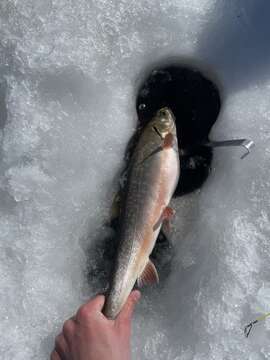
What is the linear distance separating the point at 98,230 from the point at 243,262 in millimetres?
625

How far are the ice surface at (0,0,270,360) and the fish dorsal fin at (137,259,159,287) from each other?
174mm

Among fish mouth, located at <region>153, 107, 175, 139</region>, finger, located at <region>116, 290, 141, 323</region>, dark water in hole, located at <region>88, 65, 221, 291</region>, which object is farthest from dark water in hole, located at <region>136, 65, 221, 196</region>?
finger, located at <region>116, 290, 141, 323</region>

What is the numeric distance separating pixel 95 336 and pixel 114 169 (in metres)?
0.72

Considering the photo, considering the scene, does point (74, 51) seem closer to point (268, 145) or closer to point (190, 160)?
point (190, 160)

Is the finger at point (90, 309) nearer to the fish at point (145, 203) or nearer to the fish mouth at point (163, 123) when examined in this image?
the fish at point (145, 203)

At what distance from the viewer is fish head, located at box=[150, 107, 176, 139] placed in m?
1.75

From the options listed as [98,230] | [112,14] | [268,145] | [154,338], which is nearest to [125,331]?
[154,338]

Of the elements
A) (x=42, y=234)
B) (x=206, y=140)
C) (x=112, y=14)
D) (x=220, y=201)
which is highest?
(x=112, y=14)

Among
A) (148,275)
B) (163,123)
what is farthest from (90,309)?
(163,123)

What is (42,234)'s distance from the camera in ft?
6.04

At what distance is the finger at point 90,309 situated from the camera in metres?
1.50

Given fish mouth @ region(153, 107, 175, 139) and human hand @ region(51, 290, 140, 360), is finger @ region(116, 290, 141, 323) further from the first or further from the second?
fish mouth @ region(153, 107, 175, 139)

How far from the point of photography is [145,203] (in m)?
1.69

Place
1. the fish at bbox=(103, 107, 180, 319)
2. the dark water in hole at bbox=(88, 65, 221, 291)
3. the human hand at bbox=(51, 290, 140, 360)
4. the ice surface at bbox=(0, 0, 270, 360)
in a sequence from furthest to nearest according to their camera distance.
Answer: the dark water in hole at bbox=(88, 65, 221, 291), the ice surface at bbox=(0, 0, 270, 360), the fish at bbox=(103, 107, 180, 319), the human hand at bbox=(51, 290, 140, 360)
